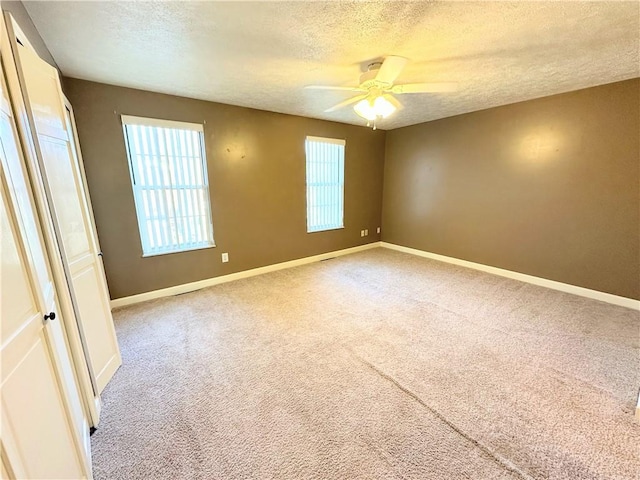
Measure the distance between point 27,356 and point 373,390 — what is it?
175 cm

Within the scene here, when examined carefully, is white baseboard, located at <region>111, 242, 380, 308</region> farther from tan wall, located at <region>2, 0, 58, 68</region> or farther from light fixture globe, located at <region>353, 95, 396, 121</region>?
light fixture globe, located at <region>353, 95, 396, 121</region>

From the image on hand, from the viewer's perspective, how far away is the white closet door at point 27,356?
78 cm

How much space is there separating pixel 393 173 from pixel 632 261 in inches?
132

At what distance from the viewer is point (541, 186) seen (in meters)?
3.41

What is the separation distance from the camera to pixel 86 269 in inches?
70.0

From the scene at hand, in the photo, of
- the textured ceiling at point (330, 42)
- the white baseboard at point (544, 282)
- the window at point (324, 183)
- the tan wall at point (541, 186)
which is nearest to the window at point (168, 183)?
the textured ceiling at point (330, 42)

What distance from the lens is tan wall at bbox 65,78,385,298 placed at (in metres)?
2.76

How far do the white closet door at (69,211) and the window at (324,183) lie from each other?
3.00m

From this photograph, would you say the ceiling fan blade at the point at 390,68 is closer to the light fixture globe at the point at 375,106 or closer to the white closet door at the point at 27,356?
the light fixture globe at the point at 375,106

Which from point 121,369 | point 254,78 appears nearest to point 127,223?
point 121,369

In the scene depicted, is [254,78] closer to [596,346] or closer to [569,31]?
[569,31]

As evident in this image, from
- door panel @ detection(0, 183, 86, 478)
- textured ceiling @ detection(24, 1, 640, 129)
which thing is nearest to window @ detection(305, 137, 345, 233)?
textured ceiling @ detection(24, 1, 640, 129)

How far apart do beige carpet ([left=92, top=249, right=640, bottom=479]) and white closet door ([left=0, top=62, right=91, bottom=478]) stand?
505 millimetres

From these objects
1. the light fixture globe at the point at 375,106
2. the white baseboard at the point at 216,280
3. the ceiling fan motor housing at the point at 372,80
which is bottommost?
the white baseboard at the point at 216,280
